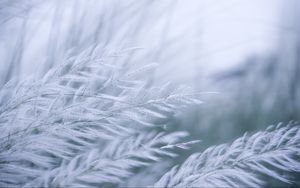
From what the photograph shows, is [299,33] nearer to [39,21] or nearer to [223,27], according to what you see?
[223,27]

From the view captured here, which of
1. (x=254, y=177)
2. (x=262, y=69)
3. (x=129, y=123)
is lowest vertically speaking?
(x=254, y=177)

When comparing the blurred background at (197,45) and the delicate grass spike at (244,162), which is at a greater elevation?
→ the blurred background at (197,45)

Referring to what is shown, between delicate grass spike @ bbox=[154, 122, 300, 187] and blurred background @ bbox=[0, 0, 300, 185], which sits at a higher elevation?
blurred background @ bbox=[0, 0, 300, 185]

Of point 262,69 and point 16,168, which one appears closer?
point 16,168

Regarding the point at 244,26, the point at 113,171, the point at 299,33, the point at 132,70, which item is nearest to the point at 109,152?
the point at 113,171
